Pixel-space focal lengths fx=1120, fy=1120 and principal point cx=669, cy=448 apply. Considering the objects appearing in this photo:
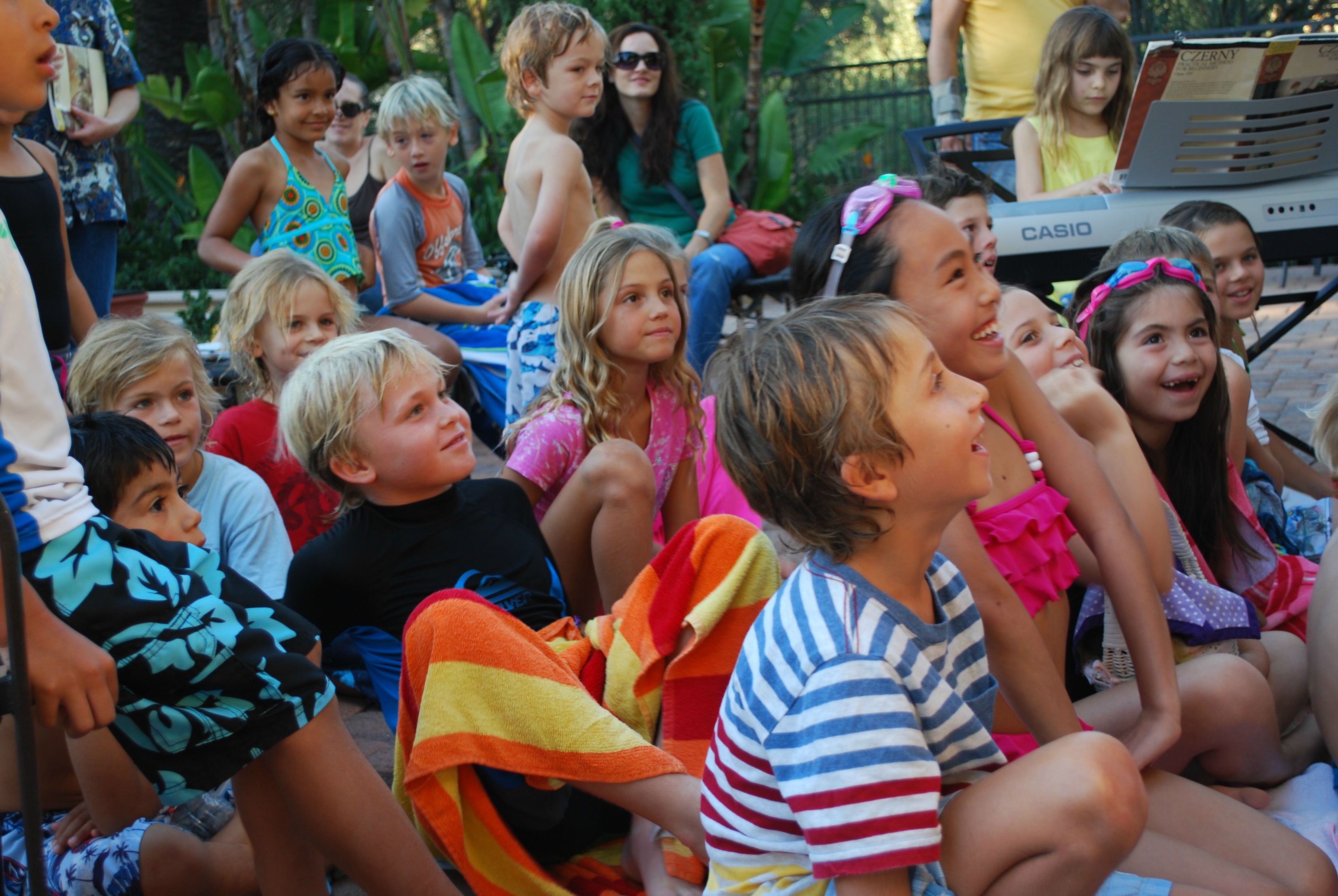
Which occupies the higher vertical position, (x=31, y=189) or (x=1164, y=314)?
(x=31, y=189)

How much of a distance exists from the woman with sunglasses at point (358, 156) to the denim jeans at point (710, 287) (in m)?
1.68

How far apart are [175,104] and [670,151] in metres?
6.69

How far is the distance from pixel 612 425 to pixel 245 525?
3.13ft

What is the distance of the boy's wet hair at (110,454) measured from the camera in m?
2.02

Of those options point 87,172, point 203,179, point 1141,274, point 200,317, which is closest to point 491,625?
point 1141,274

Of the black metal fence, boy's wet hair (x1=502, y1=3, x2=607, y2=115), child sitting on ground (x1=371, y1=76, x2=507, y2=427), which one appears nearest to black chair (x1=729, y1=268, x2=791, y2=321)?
child sitting on ground (x1=371, y1=76, x2=507, y2=427)

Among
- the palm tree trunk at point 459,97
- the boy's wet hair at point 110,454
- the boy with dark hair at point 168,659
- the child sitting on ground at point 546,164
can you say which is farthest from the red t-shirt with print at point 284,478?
the palm tree trunk at point 459,97

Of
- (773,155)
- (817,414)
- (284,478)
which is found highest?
(817,414)

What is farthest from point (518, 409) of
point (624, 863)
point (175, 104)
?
point (175, 104)

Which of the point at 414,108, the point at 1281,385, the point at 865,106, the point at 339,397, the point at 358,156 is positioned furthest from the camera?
the point at 865,106

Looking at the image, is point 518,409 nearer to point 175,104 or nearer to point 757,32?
point 757,32

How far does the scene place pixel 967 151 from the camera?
4957 millimetres

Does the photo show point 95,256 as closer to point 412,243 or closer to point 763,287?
point 412,243

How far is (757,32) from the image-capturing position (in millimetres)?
8758
